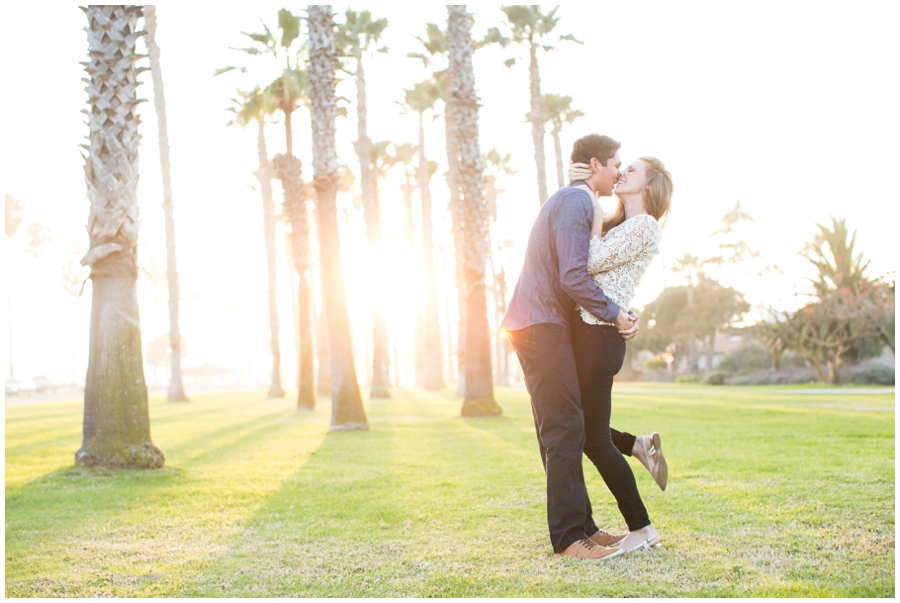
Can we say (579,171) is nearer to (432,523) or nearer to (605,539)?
(605,539)

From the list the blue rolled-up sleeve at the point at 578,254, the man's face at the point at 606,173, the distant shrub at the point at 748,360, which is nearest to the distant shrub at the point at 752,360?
the distant shrub at the point at 748,360

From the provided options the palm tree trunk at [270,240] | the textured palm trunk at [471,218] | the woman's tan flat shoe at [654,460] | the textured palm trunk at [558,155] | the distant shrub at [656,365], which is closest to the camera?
the woman's tan flat shoe at [654,460]

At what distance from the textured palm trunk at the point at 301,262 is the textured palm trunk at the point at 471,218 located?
20.1 feet

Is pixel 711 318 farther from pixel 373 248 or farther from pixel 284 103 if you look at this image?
pixel 284 103

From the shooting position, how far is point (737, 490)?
234 inches

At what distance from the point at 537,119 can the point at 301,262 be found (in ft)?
35.3

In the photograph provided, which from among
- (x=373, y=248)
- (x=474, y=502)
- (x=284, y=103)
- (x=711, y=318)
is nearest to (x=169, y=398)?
(x=373, y=248)

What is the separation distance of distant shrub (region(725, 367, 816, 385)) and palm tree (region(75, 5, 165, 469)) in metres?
29.4

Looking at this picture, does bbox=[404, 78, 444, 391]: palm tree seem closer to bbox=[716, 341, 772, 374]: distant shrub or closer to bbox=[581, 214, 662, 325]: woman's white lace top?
bbox=[716, 341, 772, 374]: distant shrub

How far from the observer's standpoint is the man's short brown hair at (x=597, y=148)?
4223 mm

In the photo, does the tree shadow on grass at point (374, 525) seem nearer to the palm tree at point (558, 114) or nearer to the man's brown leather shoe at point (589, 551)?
the man's brown leather shoe at point (589, 551)

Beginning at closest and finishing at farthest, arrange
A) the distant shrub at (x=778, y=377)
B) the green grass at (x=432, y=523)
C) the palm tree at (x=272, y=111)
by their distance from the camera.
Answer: the green grass at (x=432, y=523)
the palm tree at (x=272, y=111)
the distant shrub at (x=778, y=377)

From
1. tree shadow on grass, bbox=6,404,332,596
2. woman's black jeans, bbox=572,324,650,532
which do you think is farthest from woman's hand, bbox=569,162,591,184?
tree shadow on grass, bbox=6,404,332,596

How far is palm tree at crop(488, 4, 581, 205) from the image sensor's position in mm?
26859
